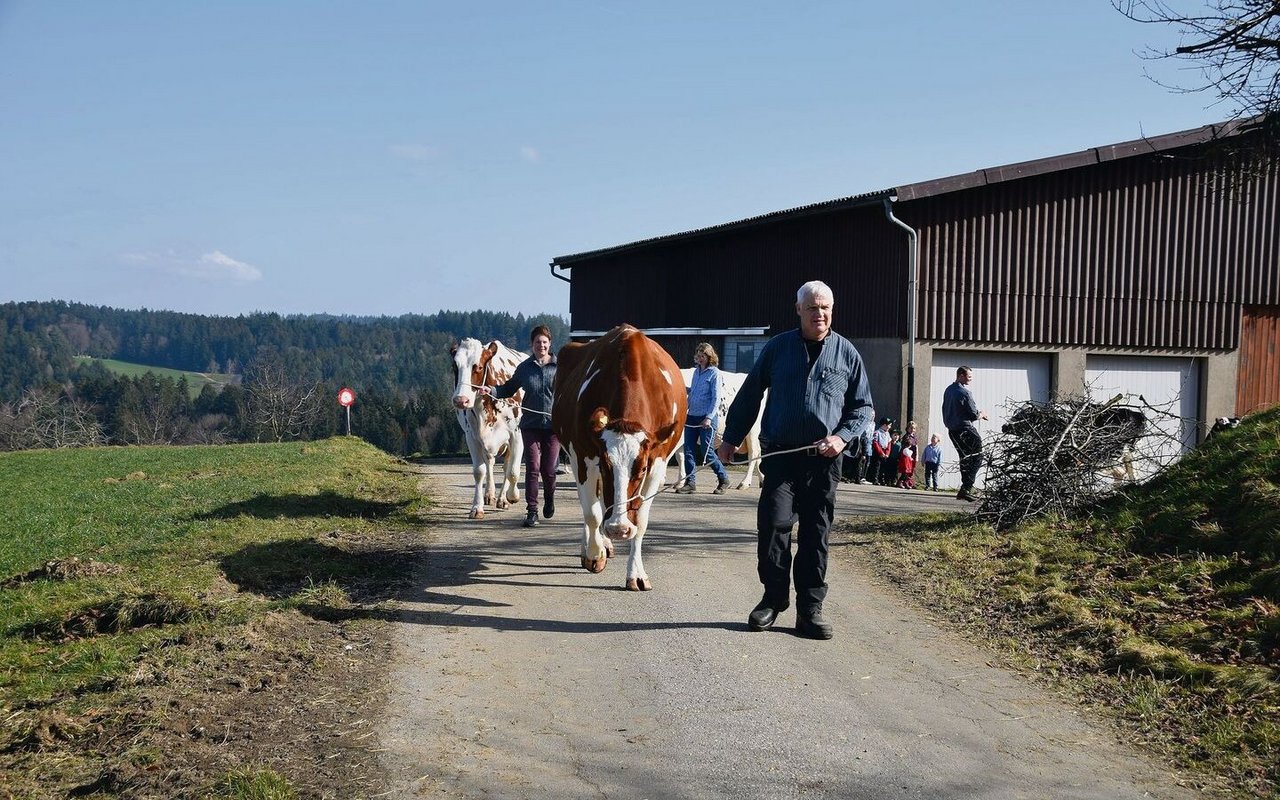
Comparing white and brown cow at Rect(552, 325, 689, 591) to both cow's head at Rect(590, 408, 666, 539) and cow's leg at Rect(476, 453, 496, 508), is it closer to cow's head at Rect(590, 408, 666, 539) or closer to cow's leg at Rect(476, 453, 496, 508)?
cow's head at Rect(590, 408, 666, 539)

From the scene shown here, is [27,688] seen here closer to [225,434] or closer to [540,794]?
[540,794]

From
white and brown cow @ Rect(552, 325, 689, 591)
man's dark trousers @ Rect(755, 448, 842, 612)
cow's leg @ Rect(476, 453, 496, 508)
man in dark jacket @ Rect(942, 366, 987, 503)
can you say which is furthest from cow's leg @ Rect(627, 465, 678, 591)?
man in dark jacket @ Rect(942, 366, 987, 503)

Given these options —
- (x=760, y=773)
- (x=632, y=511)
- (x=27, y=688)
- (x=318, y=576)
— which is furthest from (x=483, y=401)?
(x=760, y=773)

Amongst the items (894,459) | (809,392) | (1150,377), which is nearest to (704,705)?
(809,392)

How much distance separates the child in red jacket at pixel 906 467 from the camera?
2189cm

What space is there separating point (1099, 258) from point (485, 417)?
712 inches

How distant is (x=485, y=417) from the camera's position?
12945 millimetres

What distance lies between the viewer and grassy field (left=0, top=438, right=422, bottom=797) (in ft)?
15.6

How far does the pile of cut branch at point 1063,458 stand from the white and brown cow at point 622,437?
3.80 m

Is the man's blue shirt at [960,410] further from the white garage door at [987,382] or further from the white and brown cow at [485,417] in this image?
the white garage door at [987,382]

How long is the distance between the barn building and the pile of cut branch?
12.5 meters

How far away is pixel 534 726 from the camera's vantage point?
17.5 feet

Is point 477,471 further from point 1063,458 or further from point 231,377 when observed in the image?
point 231,377

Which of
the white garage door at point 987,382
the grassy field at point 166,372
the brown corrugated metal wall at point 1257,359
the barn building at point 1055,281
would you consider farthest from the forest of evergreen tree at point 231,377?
the brown corrugated metal wall at point 1257,359
